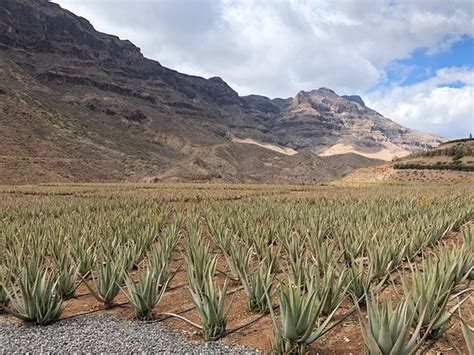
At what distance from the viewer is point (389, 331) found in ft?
8.96

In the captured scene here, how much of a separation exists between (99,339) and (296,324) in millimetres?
1793

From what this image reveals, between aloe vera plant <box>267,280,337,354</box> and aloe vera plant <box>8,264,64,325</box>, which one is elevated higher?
aloe vera plant <box>267,280,337,354</box>

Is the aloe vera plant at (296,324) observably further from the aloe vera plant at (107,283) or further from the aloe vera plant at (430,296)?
the aloe vera plant at (107,283)

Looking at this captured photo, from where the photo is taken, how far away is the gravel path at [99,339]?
3.26m

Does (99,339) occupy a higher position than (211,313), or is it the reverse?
(211,313)

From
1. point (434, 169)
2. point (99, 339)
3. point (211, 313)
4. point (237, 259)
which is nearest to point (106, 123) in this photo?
point (434, 169)

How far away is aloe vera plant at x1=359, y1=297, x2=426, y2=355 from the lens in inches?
103

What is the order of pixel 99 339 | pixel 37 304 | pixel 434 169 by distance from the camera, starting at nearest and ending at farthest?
pixel 99 339 < pixel 37 304 < pixel 434 169

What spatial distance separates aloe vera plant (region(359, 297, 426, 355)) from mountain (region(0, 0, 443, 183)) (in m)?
46.6

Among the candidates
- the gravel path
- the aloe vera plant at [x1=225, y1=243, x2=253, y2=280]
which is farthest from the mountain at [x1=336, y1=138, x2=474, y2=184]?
the gravel path

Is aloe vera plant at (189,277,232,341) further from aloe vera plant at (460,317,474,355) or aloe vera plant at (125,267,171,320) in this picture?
aloe vera plant at (460,317,474,355)

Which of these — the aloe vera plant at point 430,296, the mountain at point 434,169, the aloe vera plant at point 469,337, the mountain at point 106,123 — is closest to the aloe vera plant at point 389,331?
the aloe vera plant at point 469,337

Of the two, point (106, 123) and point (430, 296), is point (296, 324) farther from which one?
point (106, 123)

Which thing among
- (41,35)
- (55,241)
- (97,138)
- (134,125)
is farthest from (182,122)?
(55,241)
